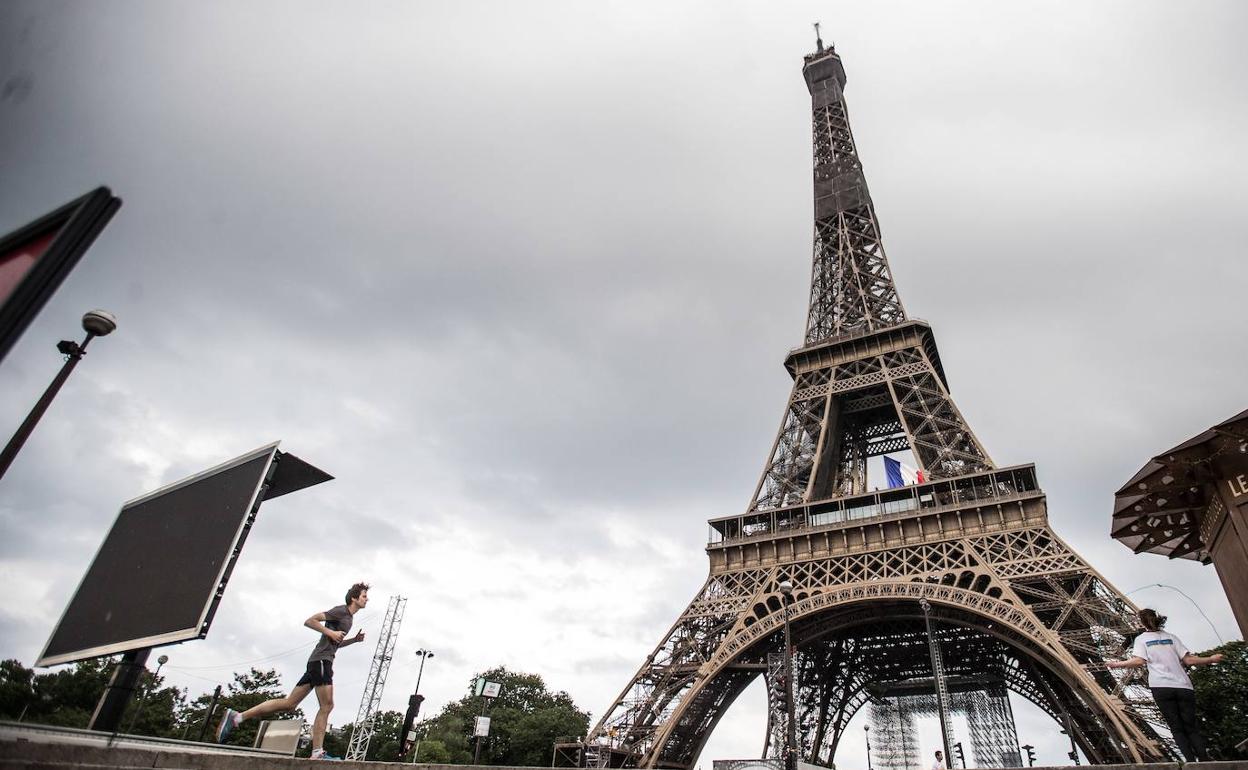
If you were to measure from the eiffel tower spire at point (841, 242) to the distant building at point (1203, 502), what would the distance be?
28.0 m

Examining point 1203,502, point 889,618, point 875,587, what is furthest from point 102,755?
point 889,618

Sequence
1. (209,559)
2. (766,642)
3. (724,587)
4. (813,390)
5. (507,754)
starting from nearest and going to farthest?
1. (209,559)
2. (766,642)
3. (724,587)
4. (813,390)
5. (507,754)

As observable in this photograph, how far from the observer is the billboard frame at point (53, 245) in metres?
1.76

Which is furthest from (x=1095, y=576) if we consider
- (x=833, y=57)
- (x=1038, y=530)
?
(x=833, y=57)

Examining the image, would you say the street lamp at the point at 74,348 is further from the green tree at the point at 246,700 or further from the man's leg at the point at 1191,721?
the green tree at the point at 246,700

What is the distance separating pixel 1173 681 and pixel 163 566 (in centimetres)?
1025

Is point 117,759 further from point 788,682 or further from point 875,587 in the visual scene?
point 875,587

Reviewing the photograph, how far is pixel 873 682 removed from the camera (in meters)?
37.4

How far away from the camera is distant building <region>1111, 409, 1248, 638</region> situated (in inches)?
350

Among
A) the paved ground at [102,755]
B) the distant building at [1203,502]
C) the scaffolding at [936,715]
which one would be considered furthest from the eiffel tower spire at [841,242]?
the paved ground at [102,755]

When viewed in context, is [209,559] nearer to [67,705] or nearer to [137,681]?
[137,681]

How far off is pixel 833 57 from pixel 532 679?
65462 millimetres

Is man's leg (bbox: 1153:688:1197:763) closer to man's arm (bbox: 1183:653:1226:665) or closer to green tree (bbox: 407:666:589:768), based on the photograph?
man's arm (bbox: 1183:653:1226:665)

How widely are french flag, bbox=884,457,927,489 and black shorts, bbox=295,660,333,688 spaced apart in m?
28.0
